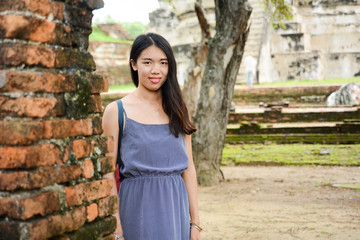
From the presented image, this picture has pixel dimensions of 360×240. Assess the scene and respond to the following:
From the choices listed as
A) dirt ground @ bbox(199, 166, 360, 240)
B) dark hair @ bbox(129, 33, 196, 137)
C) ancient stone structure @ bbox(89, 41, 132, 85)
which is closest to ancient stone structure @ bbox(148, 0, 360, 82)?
ancient stone structure @ bbox(89, 41, 132, 85)

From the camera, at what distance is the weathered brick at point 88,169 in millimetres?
2092

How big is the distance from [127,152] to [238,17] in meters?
5.18

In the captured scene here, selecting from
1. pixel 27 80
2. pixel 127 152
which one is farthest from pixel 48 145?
pixel 127 152

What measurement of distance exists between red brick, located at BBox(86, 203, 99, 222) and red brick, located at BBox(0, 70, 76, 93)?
0.49 m

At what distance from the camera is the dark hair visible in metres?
2.51

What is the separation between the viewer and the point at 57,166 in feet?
6.38

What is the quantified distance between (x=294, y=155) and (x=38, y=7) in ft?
25.5

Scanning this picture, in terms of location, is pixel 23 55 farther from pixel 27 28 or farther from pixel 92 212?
pixel 92 212

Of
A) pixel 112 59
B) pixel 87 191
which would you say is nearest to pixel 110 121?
pixel 87 191

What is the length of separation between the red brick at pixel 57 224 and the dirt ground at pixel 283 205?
115 inches

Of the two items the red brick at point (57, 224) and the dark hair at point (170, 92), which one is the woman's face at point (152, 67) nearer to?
the dark hair at point (170, 92)

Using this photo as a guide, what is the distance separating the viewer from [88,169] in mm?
2113

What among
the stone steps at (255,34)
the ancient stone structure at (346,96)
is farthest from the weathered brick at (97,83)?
the stone steps at (255,34)

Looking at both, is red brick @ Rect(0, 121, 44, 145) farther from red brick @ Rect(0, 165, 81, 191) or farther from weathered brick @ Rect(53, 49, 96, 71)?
weathered brick @ Rect(53, 49, 96, 71)
